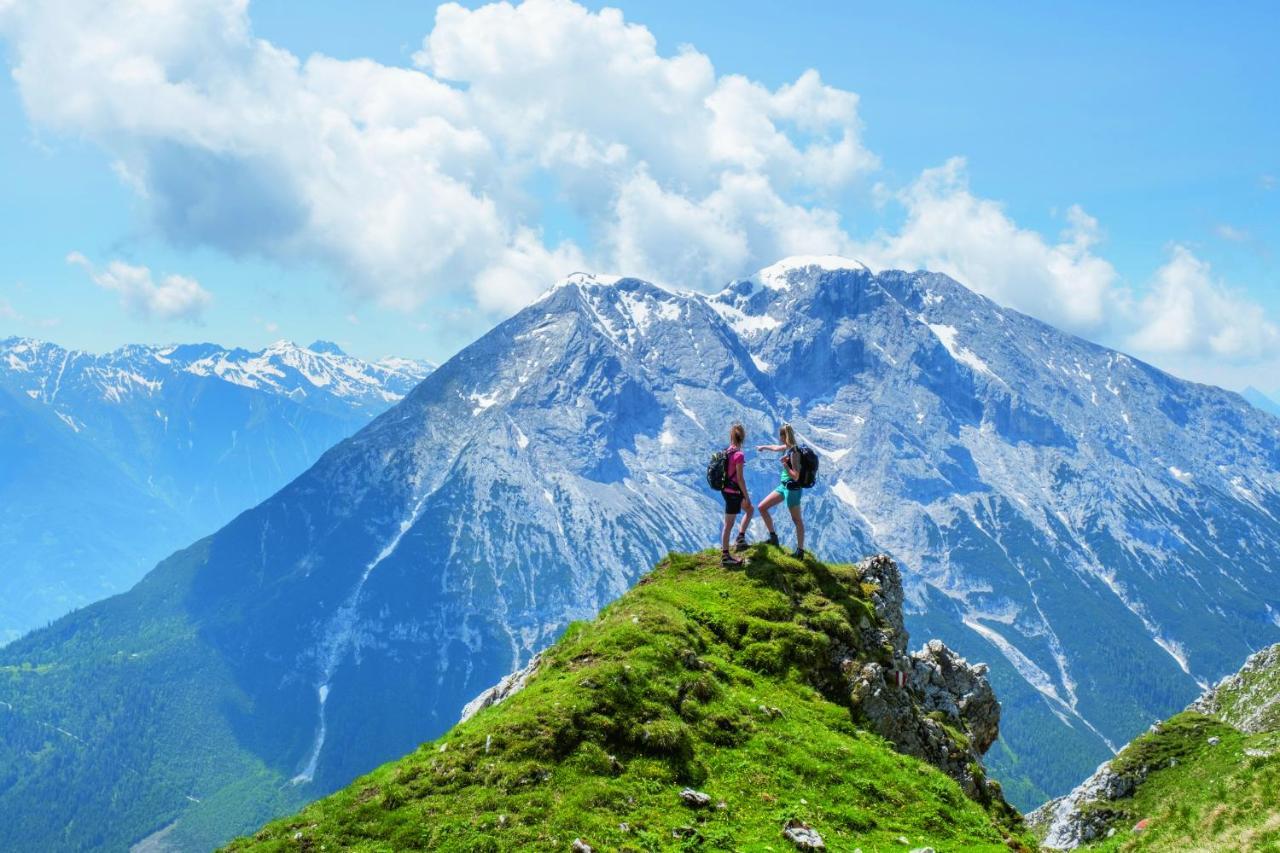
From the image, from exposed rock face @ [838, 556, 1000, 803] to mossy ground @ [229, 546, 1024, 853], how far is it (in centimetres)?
155

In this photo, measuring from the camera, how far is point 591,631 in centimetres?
3225

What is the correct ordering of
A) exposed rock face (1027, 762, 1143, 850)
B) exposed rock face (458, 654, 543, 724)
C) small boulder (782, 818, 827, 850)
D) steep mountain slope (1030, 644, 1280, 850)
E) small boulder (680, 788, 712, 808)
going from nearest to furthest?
small boulder (782, 818, 827, 850) < steep mountain slope (1030, 644, 1280, 850) < small boulder (680, 788, 712, 808) < exposed rock face (458, 654, 543, 724) < exposed rock face (1027, 762, 1143, 850)

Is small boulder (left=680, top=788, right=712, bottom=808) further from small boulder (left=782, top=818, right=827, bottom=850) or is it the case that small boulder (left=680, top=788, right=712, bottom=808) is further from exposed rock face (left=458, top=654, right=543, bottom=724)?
exposed rock face (left=458, top=654, right=543, bottom=724)

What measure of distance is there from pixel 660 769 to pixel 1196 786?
3926 centimetres

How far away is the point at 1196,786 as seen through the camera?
153ft

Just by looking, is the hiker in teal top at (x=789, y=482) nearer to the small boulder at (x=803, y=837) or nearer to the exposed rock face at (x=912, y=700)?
the exposed rock face at (x=912, y=700)

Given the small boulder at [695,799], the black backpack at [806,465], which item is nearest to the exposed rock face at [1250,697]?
the black backpack at [806,465]

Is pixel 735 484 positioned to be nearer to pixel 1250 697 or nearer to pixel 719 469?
pixel 719 469

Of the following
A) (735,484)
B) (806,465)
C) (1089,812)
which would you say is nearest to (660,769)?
(735,484)

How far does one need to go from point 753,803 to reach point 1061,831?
2794 inches

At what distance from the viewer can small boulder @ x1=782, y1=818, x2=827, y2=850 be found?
20.8 m

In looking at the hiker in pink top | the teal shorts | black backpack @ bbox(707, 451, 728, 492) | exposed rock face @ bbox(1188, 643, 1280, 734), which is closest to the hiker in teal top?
the teal shorts

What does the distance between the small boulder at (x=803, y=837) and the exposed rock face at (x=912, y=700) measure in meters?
9.92

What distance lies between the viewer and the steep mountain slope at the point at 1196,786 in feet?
72.7
